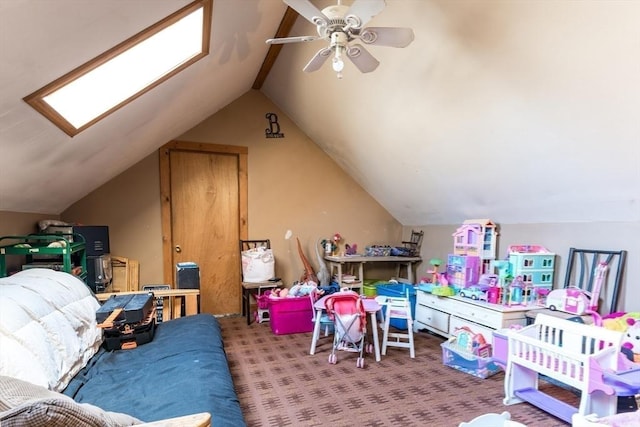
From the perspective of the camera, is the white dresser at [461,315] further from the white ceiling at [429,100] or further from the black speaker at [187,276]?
the black speaker at [187,276]

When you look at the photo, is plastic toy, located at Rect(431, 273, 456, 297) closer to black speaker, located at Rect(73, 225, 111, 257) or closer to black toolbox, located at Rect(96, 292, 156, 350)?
black toolbox, located at Rect(96, 292, 156, 350)

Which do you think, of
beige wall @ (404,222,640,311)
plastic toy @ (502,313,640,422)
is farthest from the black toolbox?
beige wall @ (404,222,640,311)

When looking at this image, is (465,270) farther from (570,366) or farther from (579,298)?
(570,366)

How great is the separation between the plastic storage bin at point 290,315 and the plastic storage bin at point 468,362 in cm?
148

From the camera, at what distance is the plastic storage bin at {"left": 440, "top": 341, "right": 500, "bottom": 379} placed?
2.58 m

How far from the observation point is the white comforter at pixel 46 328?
144cm

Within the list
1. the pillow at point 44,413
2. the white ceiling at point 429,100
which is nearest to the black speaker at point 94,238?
the white ceiling at point 429,100

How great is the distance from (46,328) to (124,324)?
0.65 meters

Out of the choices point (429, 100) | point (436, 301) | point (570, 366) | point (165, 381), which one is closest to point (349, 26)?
point (429, 100)

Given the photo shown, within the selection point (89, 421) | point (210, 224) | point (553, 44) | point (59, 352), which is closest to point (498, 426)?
point (89, 421)

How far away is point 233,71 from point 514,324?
11.2 ft

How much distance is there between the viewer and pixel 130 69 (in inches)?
83.9

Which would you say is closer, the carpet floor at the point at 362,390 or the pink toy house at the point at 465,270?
the carpet floor at the point at 362,390

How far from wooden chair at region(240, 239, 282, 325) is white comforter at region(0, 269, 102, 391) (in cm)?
174
